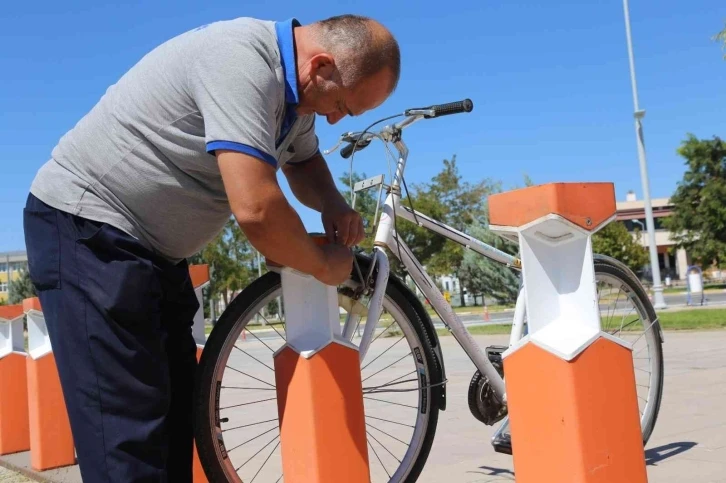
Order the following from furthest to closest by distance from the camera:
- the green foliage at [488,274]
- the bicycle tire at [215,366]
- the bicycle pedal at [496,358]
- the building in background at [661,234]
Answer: the building in background at [661,234], the green foliage at [488,274], the bicycle pedal at [496,358], the bicycle tire at [215,366]

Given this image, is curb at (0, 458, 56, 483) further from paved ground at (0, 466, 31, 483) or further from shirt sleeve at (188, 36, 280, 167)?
shirt sleeve at (188, 36, 280, 167)

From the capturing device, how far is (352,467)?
2.37m

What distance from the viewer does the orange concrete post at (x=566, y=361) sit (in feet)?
5.86

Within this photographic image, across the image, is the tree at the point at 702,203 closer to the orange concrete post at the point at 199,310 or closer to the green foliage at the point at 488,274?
the green foliage at the point at 488,274

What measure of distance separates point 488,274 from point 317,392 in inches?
1227

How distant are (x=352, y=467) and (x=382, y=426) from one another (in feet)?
7.25

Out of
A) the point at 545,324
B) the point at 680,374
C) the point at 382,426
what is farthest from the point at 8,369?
the point at 680,374

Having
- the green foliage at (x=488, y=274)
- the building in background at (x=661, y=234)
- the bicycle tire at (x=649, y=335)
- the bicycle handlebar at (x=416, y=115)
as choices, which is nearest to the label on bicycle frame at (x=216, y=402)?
the bicycle handlebar at (x=416, y=115)

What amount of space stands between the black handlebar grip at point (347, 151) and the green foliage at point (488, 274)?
792 inches

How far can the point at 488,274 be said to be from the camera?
32906 millimetres

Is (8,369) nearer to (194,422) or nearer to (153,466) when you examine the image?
(194,422)

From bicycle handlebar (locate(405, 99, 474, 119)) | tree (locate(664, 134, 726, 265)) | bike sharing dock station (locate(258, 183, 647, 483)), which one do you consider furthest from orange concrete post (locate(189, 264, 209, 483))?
tree (locate(664, 134, 726, 265))

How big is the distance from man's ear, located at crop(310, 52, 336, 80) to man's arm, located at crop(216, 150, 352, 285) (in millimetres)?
369

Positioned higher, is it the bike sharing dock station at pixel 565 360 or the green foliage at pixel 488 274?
the green foliage at pixel 488 274
